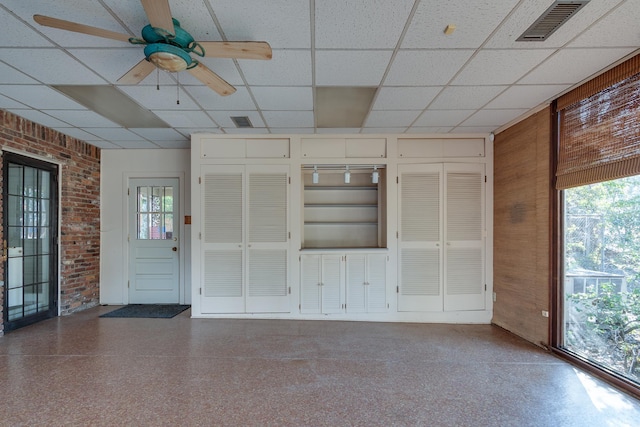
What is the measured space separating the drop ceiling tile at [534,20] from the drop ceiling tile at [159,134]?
3929 mm

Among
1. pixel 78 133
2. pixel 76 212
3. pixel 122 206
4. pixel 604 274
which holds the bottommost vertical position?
pixel 604 274

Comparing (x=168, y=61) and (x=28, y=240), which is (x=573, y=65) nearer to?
(x=168, y=61)

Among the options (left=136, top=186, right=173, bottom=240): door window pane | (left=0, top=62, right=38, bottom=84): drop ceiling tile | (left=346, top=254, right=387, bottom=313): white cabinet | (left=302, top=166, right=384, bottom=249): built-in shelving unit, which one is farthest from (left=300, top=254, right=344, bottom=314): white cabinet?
(left=0, top=62, right=38, bottom=84): drop ceiling tile

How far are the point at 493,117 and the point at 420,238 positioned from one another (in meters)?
1.78

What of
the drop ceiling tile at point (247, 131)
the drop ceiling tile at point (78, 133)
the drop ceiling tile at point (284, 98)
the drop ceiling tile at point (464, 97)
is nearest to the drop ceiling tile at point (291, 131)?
the drop ceiling tile at point (247, 131)

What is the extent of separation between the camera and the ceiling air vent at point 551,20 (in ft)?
6.24

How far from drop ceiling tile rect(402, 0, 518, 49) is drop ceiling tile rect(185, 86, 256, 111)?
1.64 metres

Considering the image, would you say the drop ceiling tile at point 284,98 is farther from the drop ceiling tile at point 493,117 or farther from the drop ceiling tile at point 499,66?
the drop ceiling tile at point 493,117

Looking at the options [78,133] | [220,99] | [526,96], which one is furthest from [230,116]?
[526,96]

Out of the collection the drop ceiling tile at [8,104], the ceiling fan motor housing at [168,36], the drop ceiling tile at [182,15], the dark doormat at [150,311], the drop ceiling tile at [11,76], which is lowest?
the dark doormat at [150,311]

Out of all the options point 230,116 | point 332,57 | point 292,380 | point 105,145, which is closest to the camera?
point 332,57

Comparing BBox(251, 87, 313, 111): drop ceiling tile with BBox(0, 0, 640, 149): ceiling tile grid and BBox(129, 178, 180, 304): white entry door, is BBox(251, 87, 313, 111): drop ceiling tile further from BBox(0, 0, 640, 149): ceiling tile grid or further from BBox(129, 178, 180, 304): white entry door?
BBox(129, 178, 180, 304): white entry door

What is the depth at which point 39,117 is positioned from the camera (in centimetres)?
382

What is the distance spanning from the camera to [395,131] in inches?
169
